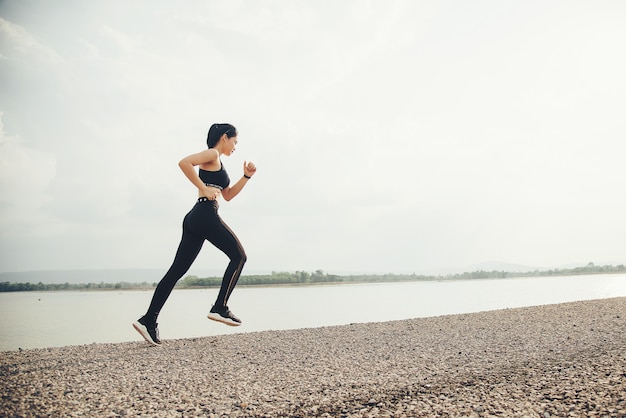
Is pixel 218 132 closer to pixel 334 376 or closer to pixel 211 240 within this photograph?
pixel 211 240

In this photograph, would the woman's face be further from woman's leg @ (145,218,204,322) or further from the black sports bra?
woman's leg @ (145,218,204,322)

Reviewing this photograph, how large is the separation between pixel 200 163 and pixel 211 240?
2.72ft

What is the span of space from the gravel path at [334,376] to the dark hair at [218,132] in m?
2.69

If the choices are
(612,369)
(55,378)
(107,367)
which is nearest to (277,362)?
(107,367)

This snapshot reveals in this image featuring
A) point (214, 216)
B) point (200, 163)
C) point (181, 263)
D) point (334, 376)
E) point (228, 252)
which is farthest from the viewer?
point (334, 376)

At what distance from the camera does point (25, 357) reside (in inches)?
270

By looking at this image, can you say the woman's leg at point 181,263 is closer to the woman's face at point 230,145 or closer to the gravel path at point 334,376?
the woman's face at point 230,145

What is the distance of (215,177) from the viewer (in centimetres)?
429

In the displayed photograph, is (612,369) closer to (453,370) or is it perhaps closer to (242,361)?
(453,370)

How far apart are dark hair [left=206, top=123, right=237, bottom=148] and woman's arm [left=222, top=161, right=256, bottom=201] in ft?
1.19

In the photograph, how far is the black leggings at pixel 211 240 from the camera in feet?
13.8

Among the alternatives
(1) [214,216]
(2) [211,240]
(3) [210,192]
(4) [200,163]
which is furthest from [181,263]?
(4) [200,163]

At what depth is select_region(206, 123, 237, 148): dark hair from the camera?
441cm

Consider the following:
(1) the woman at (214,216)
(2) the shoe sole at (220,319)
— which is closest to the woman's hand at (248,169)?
(1) the woman at (214,216)
